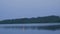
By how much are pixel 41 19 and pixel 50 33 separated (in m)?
3.40

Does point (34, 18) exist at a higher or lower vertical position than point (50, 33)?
higher

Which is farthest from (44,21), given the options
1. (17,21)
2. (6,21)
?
(6,21)

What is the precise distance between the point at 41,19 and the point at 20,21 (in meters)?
2.14

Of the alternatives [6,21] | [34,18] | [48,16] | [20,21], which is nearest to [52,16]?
[48,16]

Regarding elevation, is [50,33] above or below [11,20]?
below

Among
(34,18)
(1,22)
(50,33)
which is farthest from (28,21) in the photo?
(50,33)

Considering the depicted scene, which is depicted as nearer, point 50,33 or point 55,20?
point 50,33

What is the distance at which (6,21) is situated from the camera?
15828 millimetres

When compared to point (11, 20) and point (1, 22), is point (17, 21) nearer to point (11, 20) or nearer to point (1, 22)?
point (11, 20)

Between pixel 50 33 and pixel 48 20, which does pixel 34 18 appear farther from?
pixel 50 33

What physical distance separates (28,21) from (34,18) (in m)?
0.68

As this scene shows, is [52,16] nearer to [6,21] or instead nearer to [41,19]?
[41,19]

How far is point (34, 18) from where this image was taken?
1591 centimetres

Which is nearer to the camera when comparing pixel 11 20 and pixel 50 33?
pixel 50 33
